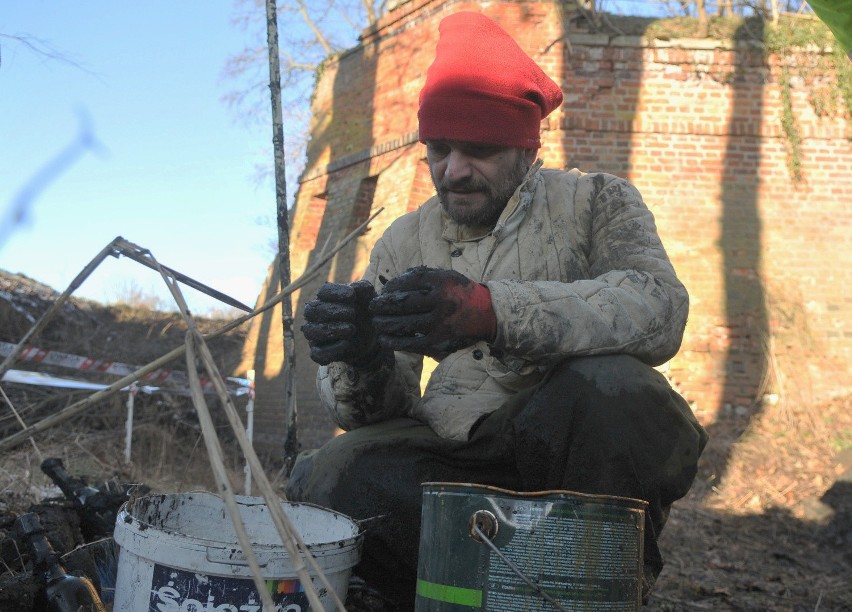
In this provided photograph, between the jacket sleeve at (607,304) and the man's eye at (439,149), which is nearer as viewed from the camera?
the jacket sleeve at (607,304)

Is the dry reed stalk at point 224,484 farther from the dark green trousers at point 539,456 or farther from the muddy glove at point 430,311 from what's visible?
the dark green trousers at point 539,456

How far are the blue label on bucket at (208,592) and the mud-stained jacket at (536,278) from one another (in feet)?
2.67

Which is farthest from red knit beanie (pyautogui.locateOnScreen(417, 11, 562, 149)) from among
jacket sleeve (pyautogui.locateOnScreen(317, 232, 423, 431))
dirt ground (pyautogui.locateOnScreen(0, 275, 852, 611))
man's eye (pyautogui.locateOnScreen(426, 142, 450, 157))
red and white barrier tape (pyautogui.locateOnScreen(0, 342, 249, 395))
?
red and white barrier tape (pyautogui.locateOnScreen(0, 342, 249, 395))

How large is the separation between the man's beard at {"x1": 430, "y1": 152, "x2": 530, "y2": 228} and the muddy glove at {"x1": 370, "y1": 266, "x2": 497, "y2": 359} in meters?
0.67

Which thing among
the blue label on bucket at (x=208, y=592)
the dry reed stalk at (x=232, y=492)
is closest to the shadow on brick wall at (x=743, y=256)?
the blue label on bucket at (x=208, y=592)

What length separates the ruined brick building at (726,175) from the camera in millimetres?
8070

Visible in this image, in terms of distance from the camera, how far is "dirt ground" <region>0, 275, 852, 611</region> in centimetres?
393

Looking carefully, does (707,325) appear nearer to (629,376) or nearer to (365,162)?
(365,162)

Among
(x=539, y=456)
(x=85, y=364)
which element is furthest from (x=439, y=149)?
(x=85, y=364)

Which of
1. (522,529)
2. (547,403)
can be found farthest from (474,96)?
(522,529)

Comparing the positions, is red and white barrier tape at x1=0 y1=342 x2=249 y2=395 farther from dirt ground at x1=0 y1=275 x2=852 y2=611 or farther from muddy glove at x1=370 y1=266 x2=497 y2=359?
muddy glove at x1=370 y1=266 x2=497 y2=359

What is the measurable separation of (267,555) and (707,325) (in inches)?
294

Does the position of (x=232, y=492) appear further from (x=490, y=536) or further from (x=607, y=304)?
(x=607, y=304)

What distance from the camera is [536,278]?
233 cm
